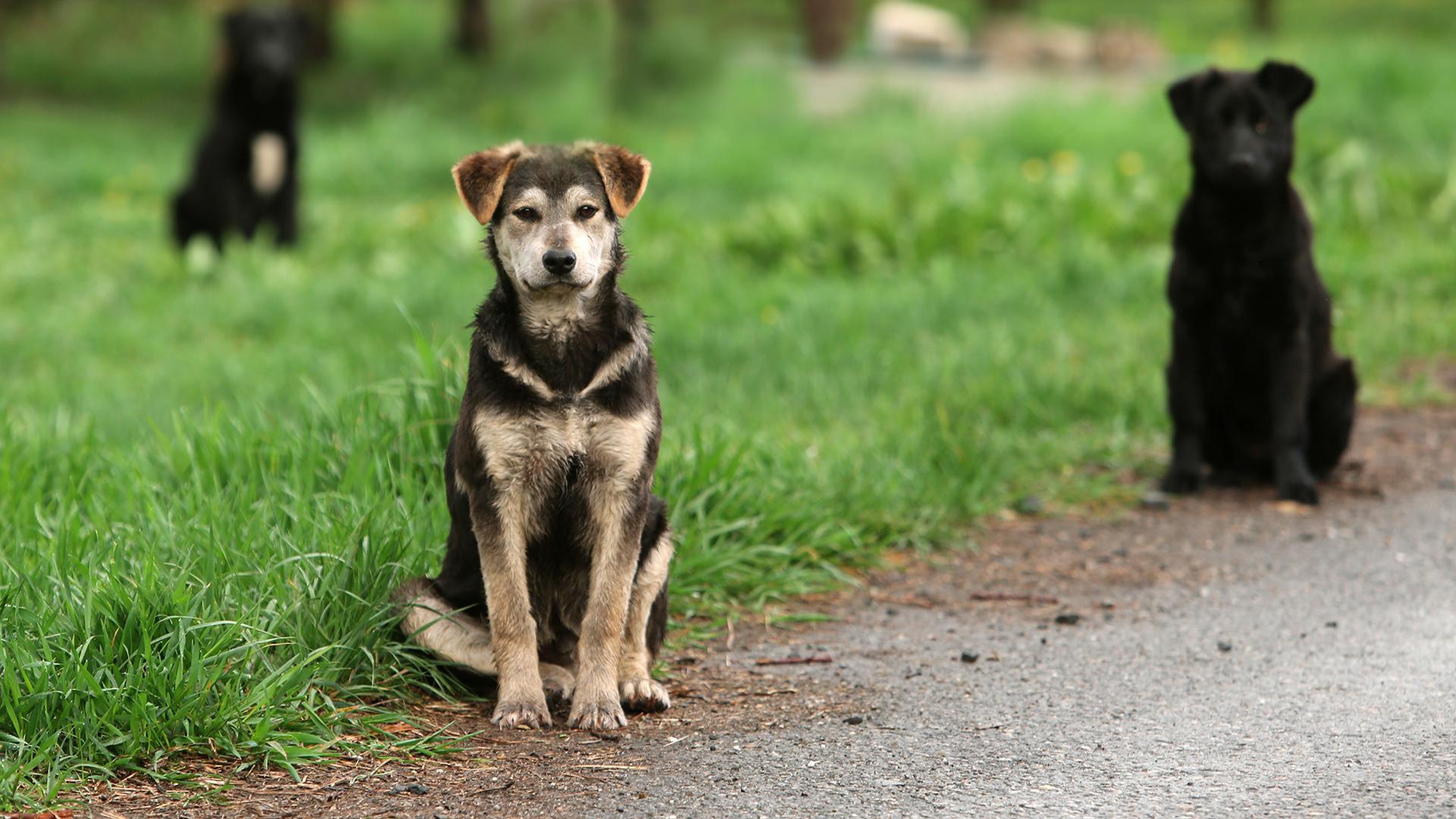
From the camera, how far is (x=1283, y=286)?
18.7ft

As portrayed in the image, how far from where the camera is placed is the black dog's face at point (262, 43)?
36.2ft

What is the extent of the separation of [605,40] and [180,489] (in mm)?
17103

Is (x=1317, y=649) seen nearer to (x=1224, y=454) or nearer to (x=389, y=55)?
(x=1224, y=454)

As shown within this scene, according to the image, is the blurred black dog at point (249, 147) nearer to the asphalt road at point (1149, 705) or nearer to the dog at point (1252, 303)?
the dog at point (1252, 303)

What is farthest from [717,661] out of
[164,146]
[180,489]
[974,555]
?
[164,146]

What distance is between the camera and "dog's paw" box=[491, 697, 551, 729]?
3723mm

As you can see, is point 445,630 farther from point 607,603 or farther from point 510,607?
point 607,603

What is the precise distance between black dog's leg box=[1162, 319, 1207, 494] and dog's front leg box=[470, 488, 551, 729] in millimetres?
3062

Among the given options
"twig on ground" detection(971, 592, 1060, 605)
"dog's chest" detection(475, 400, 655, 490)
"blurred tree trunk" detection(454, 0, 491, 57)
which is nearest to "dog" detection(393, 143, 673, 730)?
"dog's chest" detection(475, 400, 655, 490)

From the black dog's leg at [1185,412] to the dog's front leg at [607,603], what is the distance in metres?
2.86

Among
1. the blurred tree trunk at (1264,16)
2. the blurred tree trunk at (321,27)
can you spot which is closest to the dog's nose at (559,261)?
the blurred tree trunk at (321,27)

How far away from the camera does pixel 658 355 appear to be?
24.5ft

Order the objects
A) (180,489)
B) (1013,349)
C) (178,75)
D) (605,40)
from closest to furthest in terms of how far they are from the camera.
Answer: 1. (180,489)
2. (1013,349)
3. (605,40)
4. (178,75)

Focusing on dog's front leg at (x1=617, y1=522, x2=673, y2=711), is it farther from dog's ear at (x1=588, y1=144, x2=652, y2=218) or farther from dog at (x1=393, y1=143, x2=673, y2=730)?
dog's ear at (x1=588, y1=144, x2=652, y2=218)
